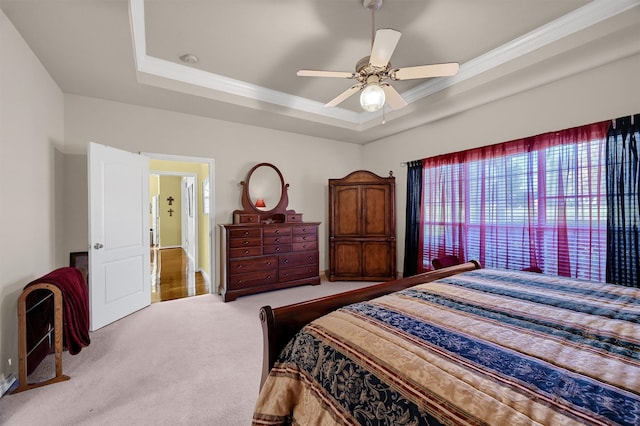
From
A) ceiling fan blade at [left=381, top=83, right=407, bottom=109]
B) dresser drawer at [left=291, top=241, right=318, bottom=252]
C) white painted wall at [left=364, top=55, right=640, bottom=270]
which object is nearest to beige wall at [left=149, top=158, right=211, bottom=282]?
dresser drawer at [left=291, top=241, right=318, bottom=252]

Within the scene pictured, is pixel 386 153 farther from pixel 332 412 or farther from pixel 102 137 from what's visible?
pixel 332 412

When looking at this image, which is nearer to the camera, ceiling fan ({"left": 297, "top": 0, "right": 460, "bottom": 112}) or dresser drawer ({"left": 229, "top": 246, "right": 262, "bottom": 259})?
ceiling fan ({"left": 297, "top": 0, "right": 460, "bottom": 112})

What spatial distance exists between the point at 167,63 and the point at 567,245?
4747mm

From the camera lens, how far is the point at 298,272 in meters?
4.40

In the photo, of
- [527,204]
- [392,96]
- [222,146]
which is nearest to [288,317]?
[392,96]

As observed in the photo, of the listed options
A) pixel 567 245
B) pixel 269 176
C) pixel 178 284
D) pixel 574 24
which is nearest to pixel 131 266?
pixel 178 284

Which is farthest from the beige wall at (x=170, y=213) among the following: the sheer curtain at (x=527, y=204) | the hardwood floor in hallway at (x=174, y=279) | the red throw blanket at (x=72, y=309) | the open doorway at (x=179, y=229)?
the sheer curtain at (x=527, y=204)

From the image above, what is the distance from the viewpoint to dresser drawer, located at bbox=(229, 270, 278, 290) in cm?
382

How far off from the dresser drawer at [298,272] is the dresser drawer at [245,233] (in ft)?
2.31

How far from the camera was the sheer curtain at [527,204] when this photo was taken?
2764 millimetres

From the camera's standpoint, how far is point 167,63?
3064 millimetres

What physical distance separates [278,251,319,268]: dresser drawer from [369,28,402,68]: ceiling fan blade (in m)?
2.98

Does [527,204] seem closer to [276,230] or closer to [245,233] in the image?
[276,230]

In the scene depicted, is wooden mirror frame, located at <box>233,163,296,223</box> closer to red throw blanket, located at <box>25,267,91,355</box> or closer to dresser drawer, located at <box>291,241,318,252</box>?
dresser drawer, located at <box>291,241,318,252</box>
